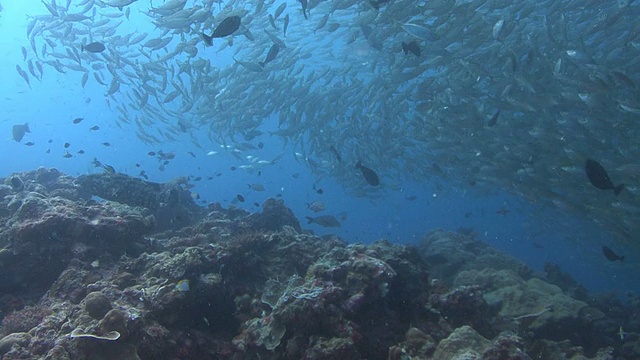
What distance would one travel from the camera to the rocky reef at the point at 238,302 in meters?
4.40

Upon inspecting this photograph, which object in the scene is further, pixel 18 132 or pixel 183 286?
pixel 18 132

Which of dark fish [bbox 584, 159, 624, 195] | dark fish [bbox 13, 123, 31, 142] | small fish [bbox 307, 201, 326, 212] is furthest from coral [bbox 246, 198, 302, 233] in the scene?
dark fish [bbox 13, 123, 31, 142]

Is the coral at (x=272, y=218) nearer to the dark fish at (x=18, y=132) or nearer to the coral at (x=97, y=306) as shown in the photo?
the coral at (x=97, y=306)

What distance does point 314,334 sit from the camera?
4.46 m

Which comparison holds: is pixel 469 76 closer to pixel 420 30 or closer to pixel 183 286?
pixel 420 30

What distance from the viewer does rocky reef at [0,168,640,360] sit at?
14.4ft

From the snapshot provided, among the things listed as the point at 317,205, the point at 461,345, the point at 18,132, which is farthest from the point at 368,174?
the point at 18,132

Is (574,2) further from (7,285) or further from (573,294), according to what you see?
(7,285)

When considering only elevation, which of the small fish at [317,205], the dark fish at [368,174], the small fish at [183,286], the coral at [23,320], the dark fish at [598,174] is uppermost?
the coral at [23,320]

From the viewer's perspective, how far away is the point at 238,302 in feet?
19.9

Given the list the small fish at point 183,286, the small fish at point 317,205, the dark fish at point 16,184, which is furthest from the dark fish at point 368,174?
the dark fish at point 16,184

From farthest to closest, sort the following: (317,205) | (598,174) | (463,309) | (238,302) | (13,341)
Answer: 1. (317,205)
2. (598,174)
3. (238,302)
4. (463,309)
5. (13,341)

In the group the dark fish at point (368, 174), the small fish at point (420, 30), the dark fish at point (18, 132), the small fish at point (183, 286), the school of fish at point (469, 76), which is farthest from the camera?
the dark fish at point (18, 132)

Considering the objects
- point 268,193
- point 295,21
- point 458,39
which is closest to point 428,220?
point 268,193
